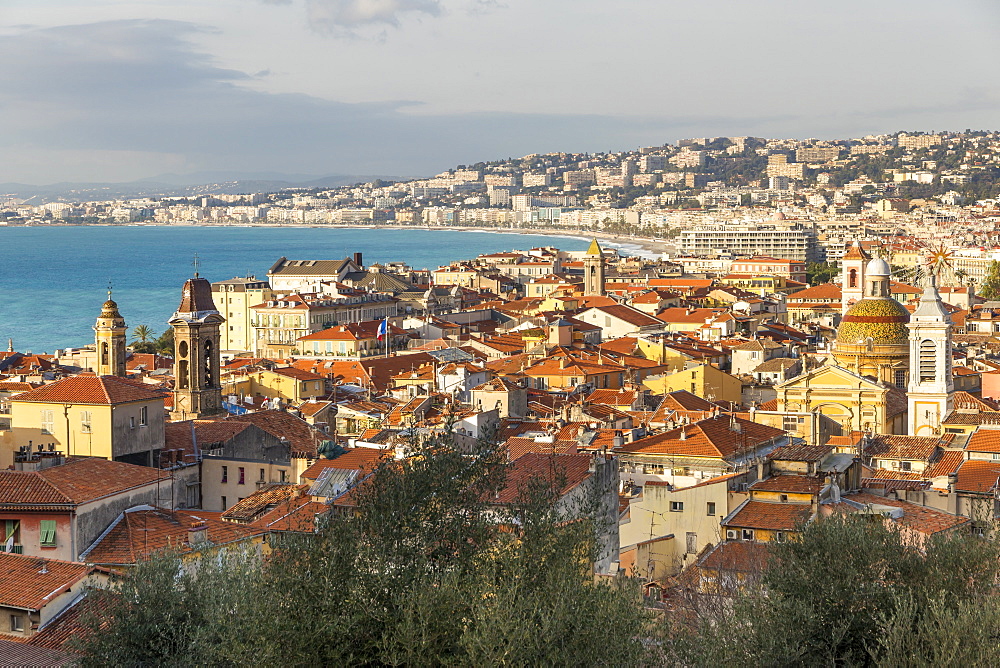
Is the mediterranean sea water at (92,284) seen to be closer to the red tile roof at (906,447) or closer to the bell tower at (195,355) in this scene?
the bell tower at (195,355)

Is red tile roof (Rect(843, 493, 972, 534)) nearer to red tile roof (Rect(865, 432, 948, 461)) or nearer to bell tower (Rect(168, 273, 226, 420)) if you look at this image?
red tile roof (Rect(865, 432, 948, 461))

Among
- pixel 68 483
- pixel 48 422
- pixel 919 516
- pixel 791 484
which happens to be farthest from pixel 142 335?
pixel 919 516

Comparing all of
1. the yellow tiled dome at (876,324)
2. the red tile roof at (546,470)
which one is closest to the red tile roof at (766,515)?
the red tile roof at (546,470)

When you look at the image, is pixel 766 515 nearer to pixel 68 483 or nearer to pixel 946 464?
pixel 946 464

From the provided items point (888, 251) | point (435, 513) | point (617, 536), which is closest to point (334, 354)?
point (617, 536)

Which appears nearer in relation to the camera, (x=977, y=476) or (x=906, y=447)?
(x=977, y=476)

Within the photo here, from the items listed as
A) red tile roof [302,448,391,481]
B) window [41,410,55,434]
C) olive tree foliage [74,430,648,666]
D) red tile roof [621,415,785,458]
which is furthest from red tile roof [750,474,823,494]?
window [41,410,55,434]
